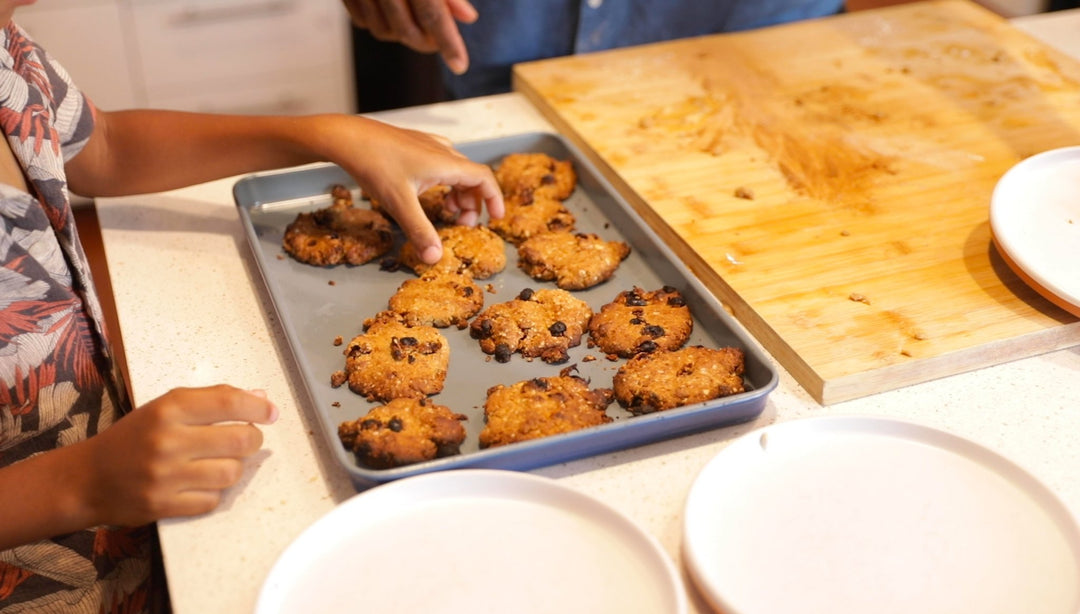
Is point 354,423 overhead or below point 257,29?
overhead

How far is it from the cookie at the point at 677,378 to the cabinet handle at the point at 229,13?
7.61ft

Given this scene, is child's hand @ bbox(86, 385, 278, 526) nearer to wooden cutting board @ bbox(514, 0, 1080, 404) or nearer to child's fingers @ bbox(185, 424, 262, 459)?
child's fingers @ bbox(185, 424, 262, 459)

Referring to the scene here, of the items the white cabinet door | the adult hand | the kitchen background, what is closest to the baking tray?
the adult hand

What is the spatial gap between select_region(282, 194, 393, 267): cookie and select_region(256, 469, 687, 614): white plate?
0.47 metres

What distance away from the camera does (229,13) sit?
293 centimetres

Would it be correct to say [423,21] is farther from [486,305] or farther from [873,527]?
[873,527]

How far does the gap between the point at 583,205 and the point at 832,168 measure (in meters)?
0.37

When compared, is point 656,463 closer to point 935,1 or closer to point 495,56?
point 495,56

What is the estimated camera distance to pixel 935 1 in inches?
75.4

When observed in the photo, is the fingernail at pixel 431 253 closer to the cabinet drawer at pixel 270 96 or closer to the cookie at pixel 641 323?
the cookie at pixel 641 323

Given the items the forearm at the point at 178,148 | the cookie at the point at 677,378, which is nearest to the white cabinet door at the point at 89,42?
the forearm at the point at 178,148

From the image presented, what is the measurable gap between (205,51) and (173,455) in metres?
2.40

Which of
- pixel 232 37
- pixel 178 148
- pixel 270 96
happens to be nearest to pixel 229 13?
pixel 232 37

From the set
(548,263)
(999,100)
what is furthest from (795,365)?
(999,100)
